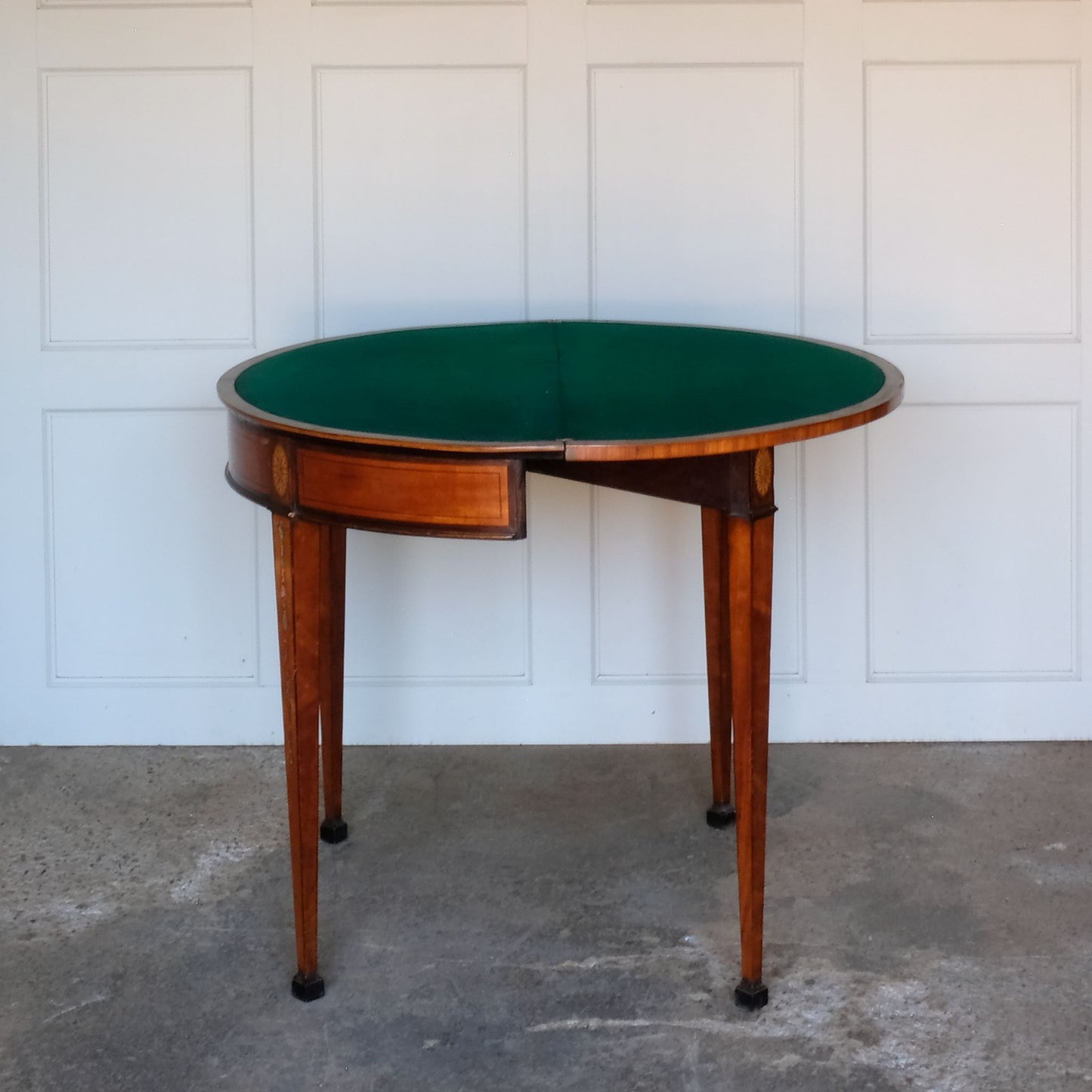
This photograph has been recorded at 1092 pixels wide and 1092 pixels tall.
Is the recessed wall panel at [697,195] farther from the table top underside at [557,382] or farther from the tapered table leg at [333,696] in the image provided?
the tapered table leg at [333,696]

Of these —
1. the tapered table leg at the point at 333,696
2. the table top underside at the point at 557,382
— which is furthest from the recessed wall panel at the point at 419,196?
the tapered table leg at the point at 333,696

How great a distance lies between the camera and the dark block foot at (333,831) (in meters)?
2.93

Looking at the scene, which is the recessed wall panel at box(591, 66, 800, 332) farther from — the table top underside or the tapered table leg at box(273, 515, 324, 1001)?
the tapered table leg at box(273, 515, 324, 1001)

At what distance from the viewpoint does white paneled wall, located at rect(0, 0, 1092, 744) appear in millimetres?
3207

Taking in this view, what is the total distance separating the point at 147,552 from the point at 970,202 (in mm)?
2062

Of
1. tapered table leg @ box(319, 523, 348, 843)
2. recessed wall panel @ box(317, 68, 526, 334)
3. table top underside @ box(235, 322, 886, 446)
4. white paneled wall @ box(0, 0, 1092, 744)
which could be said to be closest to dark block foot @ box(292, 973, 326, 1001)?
tapered table leg @ box(319, 523, 348, 843)

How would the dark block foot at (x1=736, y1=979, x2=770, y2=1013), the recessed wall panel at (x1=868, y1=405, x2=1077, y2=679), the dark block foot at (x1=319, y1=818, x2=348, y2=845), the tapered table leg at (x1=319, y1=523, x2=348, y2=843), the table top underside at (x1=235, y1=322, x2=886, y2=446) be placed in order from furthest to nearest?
the recessed wall panel at (x1=868, y1=405, x2=1077, y2=679)
the dark block foot at (x1=319, y1=818, x2=348, y2=845)
the tapered table leg at (x1=319, y1=523, x2=348, y2=843)
the dark block foot at (x1=736, y1=979, x2=770, y2=1013)
the table top underside at (x1=235, y1=322, x2=886, y2=446)

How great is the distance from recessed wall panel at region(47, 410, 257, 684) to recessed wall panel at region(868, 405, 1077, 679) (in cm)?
150

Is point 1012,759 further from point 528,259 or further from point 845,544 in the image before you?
point 528,259

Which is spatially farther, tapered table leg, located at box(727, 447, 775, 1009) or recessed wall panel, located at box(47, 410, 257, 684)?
recessed wall panel, located at box(47, 410, 257, 684)

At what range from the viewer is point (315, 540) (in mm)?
2248

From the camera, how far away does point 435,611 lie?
3.41 m

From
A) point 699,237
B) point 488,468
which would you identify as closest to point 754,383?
point 488,468

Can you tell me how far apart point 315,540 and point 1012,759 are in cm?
186
